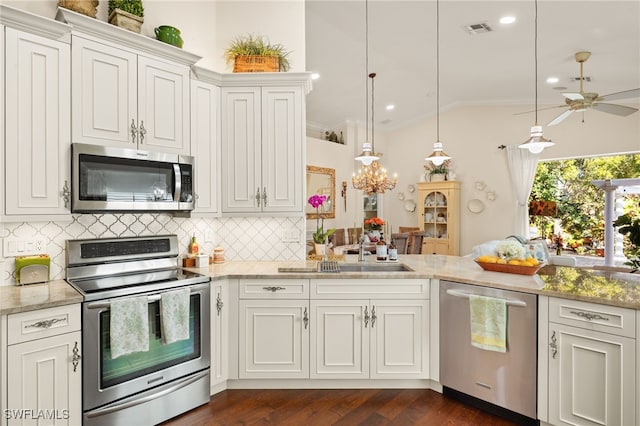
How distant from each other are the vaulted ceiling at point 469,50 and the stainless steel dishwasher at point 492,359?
10.4ft

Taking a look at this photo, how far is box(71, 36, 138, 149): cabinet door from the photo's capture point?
2.32 metres

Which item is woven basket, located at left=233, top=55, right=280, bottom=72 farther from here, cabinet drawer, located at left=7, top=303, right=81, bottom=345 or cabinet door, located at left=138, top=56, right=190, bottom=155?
cabinet drawer, located at left=7, top=303, right=81, bottom=345

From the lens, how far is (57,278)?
2473 millimetres

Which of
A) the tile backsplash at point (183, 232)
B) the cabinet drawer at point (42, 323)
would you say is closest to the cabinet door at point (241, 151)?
the tile backsplash at point (183, 232)

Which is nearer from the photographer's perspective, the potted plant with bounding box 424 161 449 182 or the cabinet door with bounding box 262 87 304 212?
the cabinet door with bounding box 262 87 304 212

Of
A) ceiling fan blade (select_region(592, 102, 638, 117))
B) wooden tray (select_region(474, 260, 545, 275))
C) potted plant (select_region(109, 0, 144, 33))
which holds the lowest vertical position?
wooden tray (select_region(474, 260, 545, 275))

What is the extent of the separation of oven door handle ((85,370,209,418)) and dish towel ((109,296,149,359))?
12.0 inches

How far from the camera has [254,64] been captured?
3.14m

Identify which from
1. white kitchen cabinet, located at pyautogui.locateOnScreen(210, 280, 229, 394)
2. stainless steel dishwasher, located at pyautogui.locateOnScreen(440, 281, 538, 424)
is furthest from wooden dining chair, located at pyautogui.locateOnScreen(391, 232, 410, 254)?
white kitchen cabinet, located at pyautogui.locateOnScreen(210, 280, 229, 394)

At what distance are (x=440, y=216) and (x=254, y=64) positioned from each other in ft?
18.7

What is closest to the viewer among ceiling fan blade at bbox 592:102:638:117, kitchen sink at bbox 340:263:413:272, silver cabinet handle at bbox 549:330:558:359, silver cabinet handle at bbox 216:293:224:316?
silver cabinet handle at bbox 549:330:558:359

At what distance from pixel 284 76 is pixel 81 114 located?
1.53 metres

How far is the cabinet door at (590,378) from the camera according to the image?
1929 mm

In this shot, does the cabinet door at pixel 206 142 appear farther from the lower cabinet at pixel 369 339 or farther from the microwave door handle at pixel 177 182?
the lower cabinet at pixel 369 339
